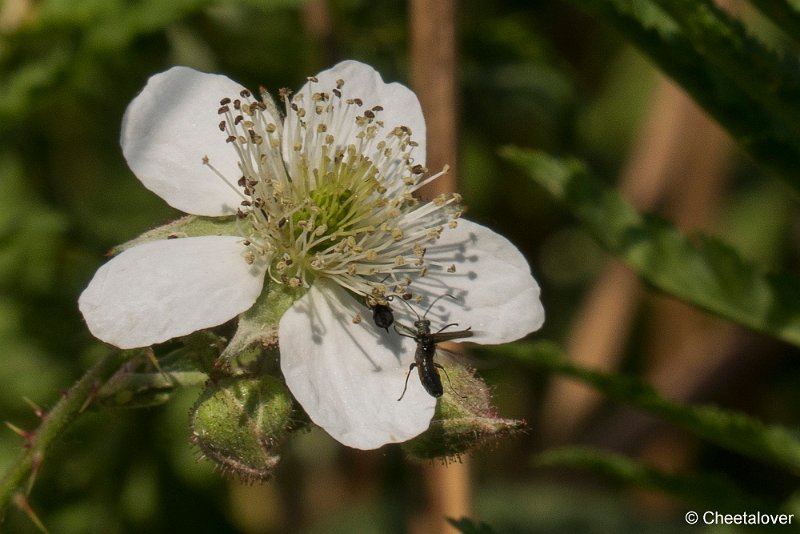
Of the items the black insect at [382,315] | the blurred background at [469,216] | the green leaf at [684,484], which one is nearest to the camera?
the black insect at [382,315]

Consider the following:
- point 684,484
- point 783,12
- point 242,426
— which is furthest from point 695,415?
point 242,426

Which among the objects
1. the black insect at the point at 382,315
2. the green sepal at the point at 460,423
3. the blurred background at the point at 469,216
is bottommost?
the blurred background at the point at 469,216

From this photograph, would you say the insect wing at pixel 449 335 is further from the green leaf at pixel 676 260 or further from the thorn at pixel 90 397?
the thorn at pixel 90 397

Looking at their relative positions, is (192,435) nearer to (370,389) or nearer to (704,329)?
(370,389)

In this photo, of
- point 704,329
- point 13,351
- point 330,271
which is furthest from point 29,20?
point 704,329

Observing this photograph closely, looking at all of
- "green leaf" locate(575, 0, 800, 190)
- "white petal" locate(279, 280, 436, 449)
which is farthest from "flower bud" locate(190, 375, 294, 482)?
"green leaf" locate(575, 0, 800, 190)

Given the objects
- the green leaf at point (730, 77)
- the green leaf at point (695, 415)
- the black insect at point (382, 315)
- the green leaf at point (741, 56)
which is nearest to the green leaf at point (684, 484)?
the green leaf at point (695, 415)

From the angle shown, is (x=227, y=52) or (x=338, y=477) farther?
(x=338, y=477)
